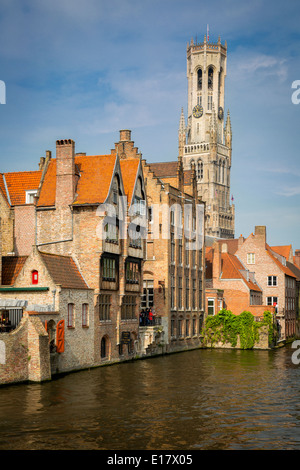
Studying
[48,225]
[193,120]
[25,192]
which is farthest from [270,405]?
[193,120]

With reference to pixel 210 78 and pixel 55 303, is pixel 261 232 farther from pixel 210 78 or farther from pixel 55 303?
pixel 210 78

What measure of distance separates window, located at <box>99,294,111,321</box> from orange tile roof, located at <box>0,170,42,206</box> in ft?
32.8

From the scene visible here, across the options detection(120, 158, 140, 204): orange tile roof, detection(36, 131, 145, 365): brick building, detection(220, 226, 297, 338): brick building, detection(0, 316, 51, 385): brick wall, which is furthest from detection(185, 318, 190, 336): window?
detection(0, 316, 51, 385): brick wall

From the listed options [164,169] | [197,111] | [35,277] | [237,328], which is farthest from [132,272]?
[197,111]

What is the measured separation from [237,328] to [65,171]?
90.0ft

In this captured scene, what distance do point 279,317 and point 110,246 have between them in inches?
1402

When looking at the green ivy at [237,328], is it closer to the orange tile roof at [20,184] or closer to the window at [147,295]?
the window at [147,295]

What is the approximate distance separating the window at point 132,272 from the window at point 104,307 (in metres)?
3.36

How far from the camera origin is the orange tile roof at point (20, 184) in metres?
49.2

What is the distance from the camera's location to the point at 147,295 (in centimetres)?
5922

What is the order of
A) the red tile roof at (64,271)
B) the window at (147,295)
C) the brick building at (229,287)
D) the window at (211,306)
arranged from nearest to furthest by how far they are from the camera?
1. the red tile roof at (64,271)
2. the window at (147,295)
3. the brick building at (229,287)
4. the window at (211,306)

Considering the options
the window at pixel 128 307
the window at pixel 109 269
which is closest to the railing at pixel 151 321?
the window at pixel 128 307

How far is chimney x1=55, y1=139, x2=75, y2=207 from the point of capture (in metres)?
45.9
